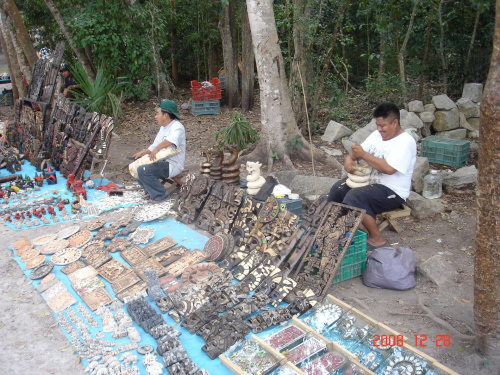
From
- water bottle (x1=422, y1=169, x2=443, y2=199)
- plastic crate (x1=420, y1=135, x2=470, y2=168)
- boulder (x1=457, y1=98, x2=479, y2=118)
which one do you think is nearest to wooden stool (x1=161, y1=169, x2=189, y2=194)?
water bottle (x1=422, y1=169, x2=443, y2=199)

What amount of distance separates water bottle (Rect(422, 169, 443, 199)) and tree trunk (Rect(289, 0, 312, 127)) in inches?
94.0

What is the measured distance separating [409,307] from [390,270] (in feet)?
1.22

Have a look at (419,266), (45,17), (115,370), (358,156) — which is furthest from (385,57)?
(45,17)

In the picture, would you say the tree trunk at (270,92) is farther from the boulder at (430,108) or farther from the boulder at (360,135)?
the boulder at (430,108)

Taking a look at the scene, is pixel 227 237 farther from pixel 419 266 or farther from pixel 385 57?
pixel 385 57

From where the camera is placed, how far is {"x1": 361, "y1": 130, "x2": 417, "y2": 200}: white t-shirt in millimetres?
4224

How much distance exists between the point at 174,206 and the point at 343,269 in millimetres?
2572

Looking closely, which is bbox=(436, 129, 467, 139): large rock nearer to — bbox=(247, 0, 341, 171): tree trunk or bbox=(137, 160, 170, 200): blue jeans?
bbox=(247, 0, 341, 171): tree trunk

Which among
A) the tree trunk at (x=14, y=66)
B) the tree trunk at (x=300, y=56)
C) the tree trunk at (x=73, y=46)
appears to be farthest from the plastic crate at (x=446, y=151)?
the tree trunk at (x=14, y=66)

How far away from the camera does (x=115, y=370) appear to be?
3.01m

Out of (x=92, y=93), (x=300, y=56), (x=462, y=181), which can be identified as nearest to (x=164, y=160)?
(x=300, y=56)

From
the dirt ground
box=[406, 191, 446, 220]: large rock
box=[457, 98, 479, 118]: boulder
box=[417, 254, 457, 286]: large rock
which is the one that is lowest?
the dirt ground

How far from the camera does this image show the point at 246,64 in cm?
1060

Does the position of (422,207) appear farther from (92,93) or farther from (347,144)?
(92,93)
